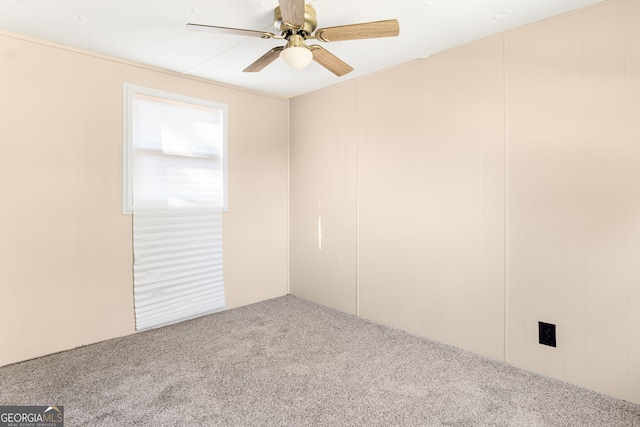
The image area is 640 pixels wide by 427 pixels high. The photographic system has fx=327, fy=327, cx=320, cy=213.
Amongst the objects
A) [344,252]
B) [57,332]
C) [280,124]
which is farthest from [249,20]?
[57,332]

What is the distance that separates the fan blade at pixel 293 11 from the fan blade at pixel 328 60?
284 mm

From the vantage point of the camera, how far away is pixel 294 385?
211 centimetres

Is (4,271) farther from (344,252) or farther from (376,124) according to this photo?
(376,124)

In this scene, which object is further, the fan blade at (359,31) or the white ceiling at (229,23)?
the white ceiling at (229,23)

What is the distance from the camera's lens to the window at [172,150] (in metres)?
2.88

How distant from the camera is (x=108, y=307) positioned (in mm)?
2779

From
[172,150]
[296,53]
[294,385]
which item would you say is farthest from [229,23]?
[294,385]

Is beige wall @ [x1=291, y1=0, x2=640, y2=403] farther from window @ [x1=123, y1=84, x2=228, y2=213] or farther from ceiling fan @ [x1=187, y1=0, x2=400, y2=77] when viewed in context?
window @ [x1=123, y1=84, x2=228, y2=213]

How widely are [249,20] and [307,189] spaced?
1994 mm

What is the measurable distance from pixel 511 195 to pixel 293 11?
A: 73.5 inches

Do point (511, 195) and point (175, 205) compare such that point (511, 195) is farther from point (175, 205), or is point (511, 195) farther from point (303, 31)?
point (175, 205)

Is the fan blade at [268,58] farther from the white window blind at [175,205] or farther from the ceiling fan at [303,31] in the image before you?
the white window blind at [175,205]

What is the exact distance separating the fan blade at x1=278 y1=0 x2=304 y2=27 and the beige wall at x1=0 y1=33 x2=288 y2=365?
1.92 metres

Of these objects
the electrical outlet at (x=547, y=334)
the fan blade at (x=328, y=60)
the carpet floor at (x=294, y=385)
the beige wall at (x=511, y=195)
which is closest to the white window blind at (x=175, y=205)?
the carpet floor at (x=294, y=385)
